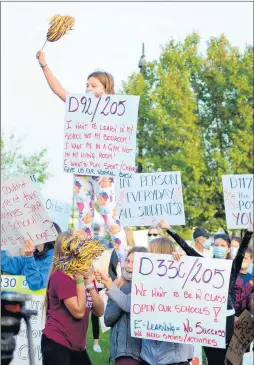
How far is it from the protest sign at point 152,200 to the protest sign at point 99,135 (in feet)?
6.44

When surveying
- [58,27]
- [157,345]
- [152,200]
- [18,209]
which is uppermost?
[58,27]

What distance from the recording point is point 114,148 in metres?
8.71

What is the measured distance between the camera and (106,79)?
8.48m

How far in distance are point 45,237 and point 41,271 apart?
0.40m

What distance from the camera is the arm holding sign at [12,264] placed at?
8.66 metres

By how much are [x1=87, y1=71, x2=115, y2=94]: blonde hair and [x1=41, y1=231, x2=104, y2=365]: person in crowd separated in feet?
6.72

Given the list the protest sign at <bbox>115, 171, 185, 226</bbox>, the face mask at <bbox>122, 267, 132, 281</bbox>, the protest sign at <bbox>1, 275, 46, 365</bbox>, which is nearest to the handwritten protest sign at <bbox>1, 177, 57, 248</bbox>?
the protest sign at <bbox>1, 275, 46, 365</bbox>

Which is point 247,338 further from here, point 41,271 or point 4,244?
point 4,244

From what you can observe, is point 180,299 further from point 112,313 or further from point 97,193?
point 97,193

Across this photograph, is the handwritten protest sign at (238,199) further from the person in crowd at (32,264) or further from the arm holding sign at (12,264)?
the arm holding sign at (12,264)

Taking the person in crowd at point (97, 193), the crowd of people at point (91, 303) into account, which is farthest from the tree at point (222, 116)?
the crowd of people at point (91, 303)

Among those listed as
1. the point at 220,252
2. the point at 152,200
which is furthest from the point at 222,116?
the point at 220,252

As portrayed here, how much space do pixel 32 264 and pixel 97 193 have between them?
91 cm

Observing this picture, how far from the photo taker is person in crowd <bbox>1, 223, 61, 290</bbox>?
8172mm
